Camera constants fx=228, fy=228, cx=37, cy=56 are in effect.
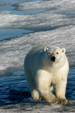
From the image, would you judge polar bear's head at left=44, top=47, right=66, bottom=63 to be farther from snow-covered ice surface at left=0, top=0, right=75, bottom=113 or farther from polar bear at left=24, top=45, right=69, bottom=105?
snow-covered ice surface at left=0, top=0, right=75, bottom=113

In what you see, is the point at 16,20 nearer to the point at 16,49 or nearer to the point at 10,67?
the point at 16,49

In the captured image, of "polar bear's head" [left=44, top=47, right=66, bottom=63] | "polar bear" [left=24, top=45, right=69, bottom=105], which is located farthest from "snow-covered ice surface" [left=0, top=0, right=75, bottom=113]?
"polar bear's head" [left=44, top=47, right=66, bottom=63]

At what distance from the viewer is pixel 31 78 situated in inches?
144

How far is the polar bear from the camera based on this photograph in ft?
9.21

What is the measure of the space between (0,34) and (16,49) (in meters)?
2.97

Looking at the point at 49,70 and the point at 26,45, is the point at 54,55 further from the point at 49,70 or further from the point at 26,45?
the point at 26,45

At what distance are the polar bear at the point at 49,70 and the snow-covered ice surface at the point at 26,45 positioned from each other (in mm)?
177

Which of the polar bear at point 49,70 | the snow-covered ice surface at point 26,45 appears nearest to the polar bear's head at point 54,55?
the polar bear at point 49,70

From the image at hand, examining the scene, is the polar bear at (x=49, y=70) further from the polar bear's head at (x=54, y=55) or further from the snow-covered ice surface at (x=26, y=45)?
the snow-covered ice surface at (x=26, y=45)

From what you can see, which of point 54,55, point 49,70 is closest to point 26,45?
point 49,70

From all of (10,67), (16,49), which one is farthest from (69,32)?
(10,67)

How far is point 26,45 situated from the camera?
24.4 ft

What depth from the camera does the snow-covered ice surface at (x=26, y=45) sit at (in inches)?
127

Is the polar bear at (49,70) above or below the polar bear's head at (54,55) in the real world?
below
